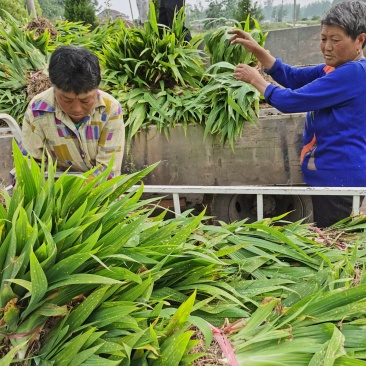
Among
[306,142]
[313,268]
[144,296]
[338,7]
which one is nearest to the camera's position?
[144,296]

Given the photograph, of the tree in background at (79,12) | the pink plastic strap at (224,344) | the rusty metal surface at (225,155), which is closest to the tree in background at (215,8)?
the tree in background at (79,12)

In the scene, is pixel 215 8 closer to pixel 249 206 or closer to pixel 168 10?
pixel 168 10

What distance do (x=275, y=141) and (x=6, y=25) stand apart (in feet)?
12.8

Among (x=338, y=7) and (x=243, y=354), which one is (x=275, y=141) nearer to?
Answer: (x=338, y=7)

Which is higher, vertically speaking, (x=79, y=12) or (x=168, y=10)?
(x=79, y=12)

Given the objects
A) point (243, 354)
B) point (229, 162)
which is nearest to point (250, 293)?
point (243, 354)

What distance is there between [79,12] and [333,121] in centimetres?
855

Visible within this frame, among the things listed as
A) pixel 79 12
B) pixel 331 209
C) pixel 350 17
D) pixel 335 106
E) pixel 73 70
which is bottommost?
pixel 331 209

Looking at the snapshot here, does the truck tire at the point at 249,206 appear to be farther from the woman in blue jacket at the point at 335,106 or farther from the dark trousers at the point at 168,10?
the dark trousers at the point at 168,10

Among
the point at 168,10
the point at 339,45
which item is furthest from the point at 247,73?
the point at 168,10

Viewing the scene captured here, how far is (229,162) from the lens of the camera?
3.63 m

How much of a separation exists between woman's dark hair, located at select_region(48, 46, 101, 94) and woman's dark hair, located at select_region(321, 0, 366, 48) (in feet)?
4.18

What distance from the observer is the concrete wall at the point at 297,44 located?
7355 mm

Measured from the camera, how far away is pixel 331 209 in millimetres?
2430
